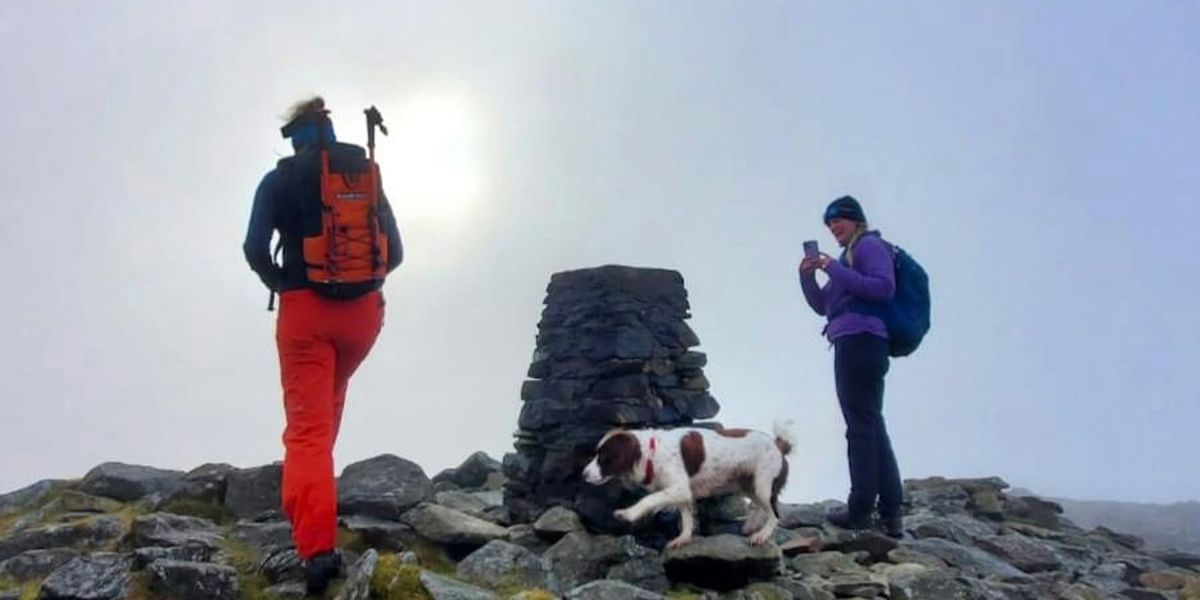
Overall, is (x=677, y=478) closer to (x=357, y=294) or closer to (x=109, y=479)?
(x=357, y=294)

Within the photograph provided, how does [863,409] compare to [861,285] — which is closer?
[861,285]

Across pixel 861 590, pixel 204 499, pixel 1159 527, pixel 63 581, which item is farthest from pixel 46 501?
pixel 1159 527

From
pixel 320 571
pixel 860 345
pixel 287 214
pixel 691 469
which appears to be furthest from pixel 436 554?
pixel 860 345

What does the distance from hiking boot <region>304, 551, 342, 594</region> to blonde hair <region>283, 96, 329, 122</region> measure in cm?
327

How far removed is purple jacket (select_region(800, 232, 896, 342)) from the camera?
8758 mm

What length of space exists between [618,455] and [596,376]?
1545mm

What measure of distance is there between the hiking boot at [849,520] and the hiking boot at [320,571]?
16.8 feet

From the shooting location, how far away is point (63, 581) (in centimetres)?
661

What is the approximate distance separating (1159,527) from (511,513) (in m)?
50.4

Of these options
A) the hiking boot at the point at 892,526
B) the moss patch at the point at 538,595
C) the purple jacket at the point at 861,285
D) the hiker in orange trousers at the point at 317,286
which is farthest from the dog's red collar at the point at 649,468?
the hiking boot at the point at 892,526

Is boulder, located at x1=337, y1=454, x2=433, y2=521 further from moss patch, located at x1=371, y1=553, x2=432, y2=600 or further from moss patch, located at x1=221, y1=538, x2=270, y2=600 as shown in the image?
moss patch, located at x1=371, y1=553, x2=432, y2=600

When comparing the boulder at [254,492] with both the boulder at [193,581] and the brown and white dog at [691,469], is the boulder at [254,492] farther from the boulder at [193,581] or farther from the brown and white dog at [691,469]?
the brown and white dog at [691,469]

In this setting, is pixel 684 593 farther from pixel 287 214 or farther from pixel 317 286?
pixel 287 214

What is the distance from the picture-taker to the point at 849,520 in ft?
30.5
